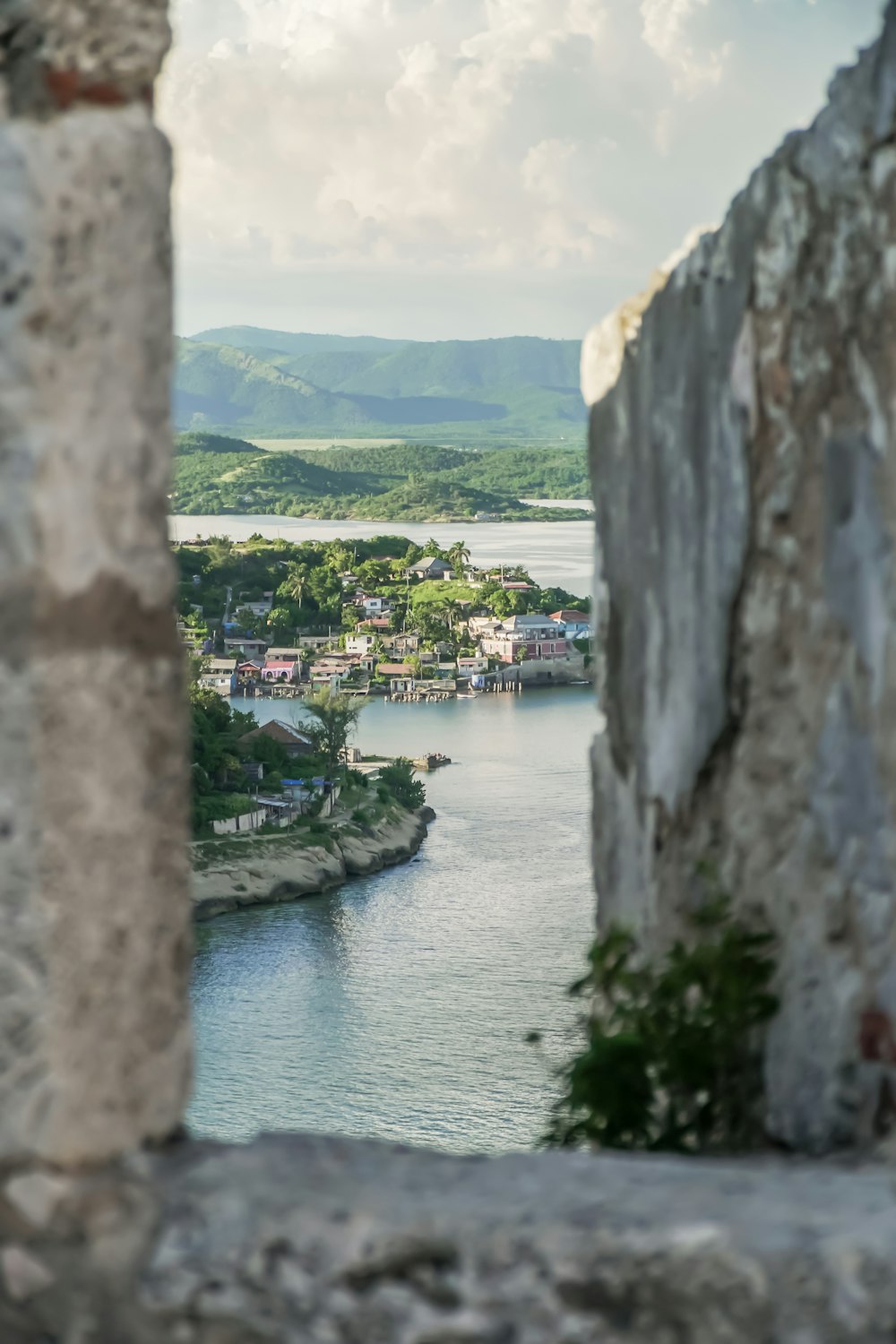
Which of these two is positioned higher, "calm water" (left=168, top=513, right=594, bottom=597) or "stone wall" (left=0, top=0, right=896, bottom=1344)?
"calm water" (left=168, top=513, right=594, bottom=597)

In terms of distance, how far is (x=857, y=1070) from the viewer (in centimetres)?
201

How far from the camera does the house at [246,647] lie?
164 feet

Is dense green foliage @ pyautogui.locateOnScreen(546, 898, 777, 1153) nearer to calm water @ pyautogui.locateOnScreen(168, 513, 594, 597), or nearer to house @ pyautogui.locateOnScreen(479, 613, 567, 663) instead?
house @ pyautogui.locateOnScreen(479, 613, 567, 663)

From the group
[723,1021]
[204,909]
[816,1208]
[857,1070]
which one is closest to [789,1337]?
[816,1208]

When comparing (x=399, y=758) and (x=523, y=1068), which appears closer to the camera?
(x=523, y=1068)

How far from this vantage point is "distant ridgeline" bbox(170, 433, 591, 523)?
7819 centimetres

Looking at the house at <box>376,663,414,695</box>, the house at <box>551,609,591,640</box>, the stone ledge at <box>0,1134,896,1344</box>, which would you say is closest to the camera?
the stone ledge at <box>0,1134,896,1344</box>

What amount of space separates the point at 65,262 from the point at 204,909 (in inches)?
1087

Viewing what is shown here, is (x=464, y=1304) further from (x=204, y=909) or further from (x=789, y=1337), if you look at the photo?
(x=204, y=909)

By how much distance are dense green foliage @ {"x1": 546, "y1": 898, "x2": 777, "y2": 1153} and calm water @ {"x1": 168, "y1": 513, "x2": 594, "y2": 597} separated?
5638cm

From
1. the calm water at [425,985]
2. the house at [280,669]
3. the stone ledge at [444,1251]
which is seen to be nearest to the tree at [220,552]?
the house at [280,669]

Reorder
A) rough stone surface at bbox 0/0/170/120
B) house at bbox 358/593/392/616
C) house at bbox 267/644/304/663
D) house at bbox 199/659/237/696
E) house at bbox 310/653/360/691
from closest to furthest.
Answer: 1. rough stone surface at bbox 0/0/170/120
2. house at bbox 199/659/237/696
3. house at bbox 310/653/360/691
4. house at bbox 267/644/304/663
5. house at bbox 358/593/392/616

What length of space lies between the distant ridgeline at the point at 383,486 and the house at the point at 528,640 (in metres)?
24.1

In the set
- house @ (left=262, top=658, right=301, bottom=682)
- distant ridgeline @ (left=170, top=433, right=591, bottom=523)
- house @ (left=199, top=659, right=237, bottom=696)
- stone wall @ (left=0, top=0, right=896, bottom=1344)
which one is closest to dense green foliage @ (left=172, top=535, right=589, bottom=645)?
house @ (left=199, top=659, right=237, bottom=696)
